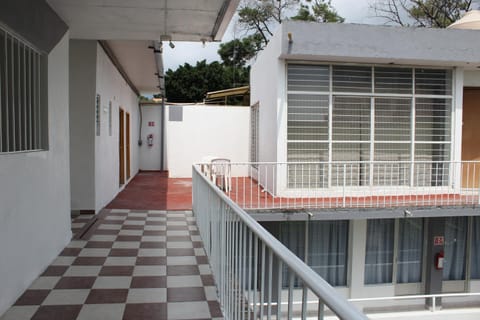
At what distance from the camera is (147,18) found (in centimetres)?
462

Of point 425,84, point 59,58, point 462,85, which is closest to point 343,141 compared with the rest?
point 425,84

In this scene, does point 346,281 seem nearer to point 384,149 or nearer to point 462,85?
point 384,149

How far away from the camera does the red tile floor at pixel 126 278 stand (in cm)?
290

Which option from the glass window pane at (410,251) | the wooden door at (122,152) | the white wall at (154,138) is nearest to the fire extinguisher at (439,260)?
the glass window pane at (410,251)

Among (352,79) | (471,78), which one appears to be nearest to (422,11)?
(471,78)

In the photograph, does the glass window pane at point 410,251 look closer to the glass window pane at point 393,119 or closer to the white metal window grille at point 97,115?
the glass window pane at point 393,119

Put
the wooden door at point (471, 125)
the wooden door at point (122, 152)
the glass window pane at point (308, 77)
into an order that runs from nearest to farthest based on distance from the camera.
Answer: the glass window pane at point (308, 77) < the wooden door at point (471, 125) < the wooden door at point (122, 152)

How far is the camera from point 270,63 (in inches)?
345

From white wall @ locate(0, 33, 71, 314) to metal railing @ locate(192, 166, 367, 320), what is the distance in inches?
57.9

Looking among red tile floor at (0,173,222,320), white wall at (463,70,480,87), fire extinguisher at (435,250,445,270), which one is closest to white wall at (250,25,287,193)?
red tile floor at (0,173,222,320)

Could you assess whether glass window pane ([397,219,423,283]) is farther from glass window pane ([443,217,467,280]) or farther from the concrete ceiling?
the concrete ceiling

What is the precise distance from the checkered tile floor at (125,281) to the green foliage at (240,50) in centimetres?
2154

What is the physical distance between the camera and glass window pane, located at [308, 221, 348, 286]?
336 inches

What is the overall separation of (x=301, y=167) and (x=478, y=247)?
15.3 feet
